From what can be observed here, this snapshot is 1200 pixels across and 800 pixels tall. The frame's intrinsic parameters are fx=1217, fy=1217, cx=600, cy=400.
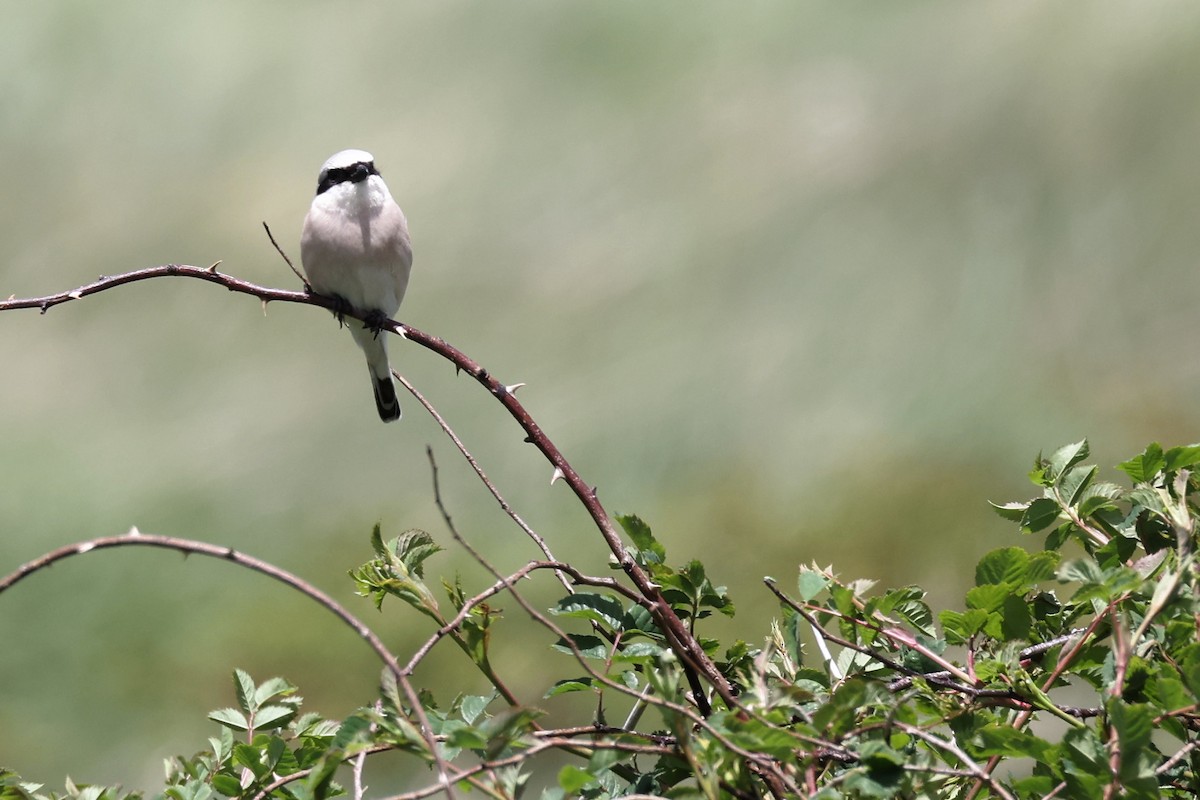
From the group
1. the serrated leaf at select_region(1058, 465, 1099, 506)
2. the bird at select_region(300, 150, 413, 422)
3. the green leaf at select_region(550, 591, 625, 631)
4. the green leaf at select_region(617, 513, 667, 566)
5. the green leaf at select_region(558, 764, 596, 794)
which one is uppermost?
the bird at select_region(300, 150, 413, 422)

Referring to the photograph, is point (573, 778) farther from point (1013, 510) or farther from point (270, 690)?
point (1013, 510)

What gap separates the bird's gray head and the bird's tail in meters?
0.48

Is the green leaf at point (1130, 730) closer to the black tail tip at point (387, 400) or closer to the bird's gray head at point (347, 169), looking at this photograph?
the bird's gray head at point (347, 169)

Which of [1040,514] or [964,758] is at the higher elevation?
[1040,514]

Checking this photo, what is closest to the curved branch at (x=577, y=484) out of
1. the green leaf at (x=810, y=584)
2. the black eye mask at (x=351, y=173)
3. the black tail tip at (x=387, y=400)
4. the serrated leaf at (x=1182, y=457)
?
the green leaf at (x=810, y=584)

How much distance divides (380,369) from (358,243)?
554mm

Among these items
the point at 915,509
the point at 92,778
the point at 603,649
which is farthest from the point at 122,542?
the point at 915,509

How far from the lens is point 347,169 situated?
3.88 meters

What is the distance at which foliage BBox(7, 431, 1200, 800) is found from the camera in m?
1.05

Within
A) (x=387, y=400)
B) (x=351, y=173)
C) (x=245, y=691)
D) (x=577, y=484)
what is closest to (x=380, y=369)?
(x=387, y=400)

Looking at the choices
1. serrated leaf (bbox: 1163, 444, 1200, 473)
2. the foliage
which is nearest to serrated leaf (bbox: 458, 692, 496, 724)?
the foliage

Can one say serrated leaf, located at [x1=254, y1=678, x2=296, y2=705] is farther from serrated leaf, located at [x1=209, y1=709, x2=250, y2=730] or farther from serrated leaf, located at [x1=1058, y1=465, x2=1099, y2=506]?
serrated leaf, located at [x1=1058, y1=465, x2=1099, y2=506]

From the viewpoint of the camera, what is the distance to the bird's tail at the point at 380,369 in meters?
4.07

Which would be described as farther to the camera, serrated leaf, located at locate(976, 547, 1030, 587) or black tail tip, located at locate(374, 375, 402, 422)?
black tail tip, located at locate(374, 375, 402, 422)
